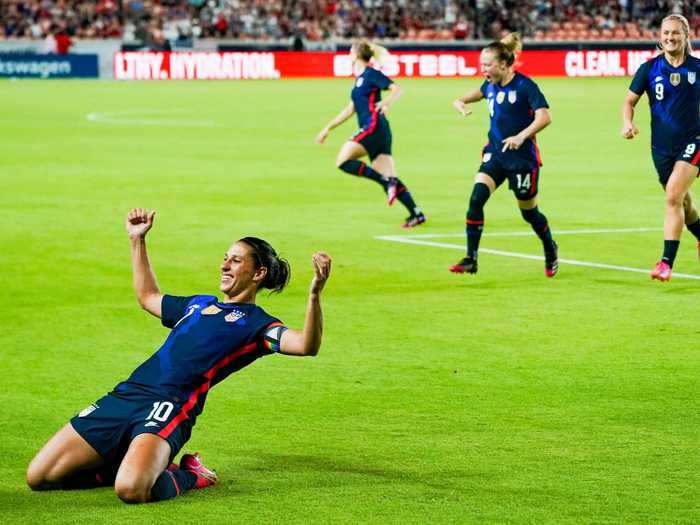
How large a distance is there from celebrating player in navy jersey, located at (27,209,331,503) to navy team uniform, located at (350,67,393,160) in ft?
37.4

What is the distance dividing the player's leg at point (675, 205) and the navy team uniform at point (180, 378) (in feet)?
22.4

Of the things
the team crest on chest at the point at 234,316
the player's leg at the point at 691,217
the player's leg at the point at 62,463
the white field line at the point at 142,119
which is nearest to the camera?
the player's leg at the point at 62,463

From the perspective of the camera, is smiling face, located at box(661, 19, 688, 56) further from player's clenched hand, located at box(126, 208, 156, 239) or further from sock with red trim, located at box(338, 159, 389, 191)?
player's clenched hand, located at box(126, 208, 156, 239)

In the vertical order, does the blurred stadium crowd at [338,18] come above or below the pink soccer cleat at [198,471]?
above

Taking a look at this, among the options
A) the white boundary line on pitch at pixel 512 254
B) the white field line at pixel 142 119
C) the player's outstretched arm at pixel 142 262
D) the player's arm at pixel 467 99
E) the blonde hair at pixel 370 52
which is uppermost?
the blonde hair at pixel 370 52

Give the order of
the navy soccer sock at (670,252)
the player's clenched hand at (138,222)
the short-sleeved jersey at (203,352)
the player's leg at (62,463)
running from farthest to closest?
1. the navy soccer sock at (670,252)
2. the player's clenched hand at (138,222)
3. the short-sleeved jersey at (203,352)
4. the player's leg at (62,463)

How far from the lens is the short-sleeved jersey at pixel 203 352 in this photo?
7.05 m

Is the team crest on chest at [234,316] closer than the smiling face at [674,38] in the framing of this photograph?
Yes

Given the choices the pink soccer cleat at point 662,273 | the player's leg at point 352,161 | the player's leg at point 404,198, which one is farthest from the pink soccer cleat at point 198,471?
the player's leg at point 352,161

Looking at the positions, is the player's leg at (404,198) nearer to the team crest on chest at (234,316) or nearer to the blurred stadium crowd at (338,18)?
the team crest on chest at (234,316)

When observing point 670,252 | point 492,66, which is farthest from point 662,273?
point 492,66

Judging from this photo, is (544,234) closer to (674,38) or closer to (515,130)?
(515,130)

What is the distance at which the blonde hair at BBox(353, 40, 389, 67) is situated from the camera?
18422 millimetres

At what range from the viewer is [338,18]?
215 feet
